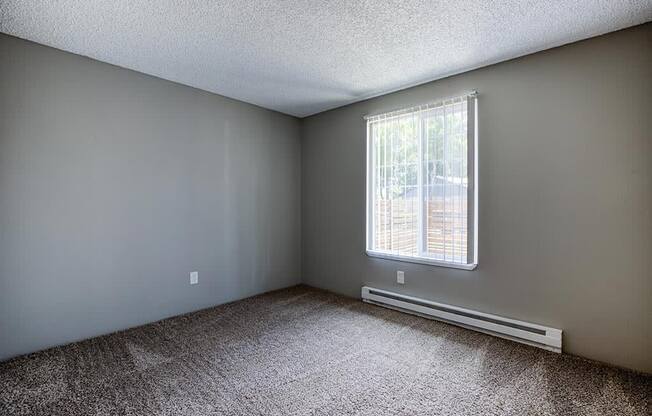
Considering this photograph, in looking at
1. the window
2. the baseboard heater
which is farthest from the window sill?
the baseboard heater

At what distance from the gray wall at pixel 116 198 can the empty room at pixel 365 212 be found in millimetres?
16

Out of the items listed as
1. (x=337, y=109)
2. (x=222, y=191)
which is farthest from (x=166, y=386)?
(x=337, y=109)

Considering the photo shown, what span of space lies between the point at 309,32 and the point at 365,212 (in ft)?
6.42

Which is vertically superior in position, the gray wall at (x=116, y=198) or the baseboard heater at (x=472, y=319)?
the gray wall at (x=116, y=198)

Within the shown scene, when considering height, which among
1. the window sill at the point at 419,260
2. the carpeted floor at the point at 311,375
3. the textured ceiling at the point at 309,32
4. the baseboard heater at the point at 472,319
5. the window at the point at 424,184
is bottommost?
the carpeted floor at the point at 311,375

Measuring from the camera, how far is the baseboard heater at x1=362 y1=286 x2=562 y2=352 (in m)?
2.41

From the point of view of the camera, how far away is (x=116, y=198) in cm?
275

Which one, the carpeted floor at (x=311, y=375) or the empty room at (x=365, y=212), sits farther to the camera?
the empty room at (x=365, y=212)

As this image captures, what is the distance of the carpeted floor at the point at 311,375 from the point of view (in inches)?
69.8

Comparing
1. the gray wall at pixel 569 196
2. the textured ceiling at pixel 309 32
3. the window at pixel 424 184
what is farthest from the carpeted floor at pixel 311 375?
the textured ceiling at pixel 309 32

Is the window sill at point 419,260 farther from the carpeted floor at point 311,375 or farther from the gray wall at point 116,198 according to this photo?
the gray wall at point 116,198

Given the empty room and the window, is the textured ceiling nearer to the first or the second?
the empty room

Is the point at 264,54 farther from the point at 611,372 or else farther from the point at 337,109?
the point at 611,372

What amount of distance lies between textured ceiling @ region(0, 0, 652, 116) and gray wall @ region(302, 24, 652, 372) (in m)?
0.21
